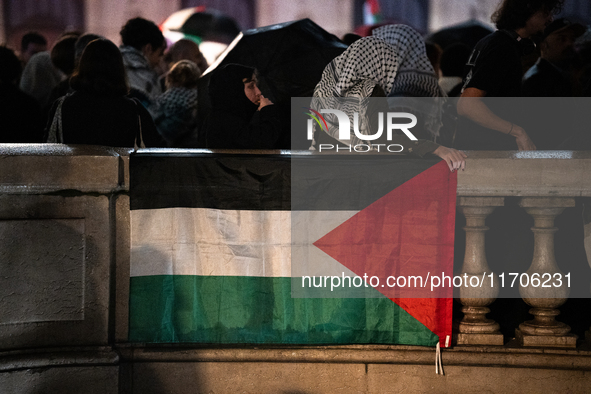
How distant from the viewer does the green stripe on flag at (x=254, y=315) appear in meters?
2.90

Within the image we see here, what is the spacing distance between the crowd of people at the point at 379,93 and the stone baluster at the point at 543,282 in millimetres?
468

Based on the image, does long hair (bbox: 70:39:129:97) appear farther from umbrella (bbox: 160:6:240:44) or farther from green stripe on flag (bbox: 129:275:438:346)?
umbrella (bbox: 160:6:240:44)

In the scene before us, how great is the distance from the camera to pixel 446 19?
42.9 feet

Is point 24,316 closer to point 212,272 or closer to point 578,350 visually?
point 212,272

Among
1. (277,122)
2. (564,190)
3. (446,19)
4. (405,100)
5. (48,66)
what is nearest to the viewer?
(564,190)

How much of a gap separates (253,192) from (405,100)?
4.97 ft

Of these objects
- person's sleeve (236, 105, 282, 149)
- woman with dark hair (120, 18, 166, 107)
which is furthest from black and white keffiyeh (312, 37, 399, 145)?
woman with dark hair (120, 18, 166, 107)

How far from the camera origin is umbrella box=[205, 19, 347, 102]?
15.5 feet

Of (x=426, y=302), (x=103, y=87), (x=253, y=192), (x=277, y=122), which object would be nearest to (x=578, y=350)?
(x=426, y=302)

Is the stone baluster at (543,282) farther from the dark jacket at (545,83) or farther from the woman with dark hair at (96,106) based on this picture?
the woman with dark hair at (96,106)

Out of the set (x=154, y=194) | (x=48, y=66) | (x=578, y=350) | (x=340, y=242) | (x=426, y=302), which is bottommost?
(x=578, y=350)

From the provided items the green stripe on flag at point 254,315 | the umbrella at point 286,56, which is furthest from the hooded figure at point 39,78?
the green stripe on flag at point 254,315

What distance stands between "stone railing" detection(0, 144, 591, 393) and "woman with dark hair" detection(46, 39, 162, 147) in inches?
25.1

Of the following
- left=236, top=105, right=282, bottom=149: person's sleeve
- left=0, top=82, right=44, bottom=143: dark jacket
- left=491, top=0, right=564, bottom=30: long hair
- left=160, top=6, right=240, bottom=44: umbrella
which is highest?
left=160, top=6, right=240, bottom=44: umbrella
